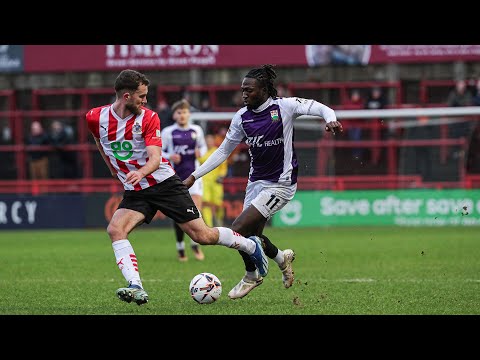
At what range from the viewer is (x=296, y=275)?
11789mm

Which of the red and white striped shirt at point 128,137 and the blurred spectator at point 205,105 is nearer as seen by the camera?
the red and white striped shirt at point 128,137

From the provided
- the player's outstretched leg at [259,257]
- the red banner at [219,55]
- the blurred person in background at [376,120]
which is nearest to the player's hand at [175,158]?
the player's outstretched leg at [259,257]

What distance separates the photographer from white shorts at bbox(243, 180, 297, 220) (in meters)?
9.59

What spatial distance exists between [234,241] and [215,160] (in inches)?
44.0

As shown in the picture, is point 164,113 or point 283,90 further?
point 283,90

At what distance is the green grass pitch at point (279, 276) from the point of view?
8539 mm

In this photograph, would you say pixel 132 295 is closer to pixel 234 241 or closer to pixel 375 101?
pixel 234 241

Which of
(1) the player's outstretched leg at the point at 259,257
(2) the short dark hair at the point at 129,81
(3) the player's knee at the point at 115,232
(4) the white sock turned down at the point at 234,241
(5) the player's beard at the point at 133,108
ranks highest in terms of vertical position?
(2) the short dark hair at the point at 129,81

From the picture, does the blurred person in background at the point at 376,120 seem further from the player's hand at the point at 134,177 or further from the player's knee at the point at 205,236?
the player's hand at the point at 134,177

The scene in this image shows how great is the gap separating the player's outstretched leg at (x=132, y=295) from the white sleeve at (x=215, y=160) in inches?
73.1

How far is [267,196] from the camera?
9.59 meters

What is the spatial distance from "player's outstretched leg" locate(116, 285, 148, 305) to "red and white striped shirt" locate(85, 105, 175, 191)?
1.07 meters

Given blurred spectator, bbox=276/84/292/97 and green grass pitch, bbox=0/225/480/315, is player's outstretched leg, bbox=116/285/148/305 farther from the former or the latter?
blurred spectator, bbox=276/84/292/97

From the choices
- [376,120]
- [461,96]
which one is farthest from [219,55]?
[461,96]
